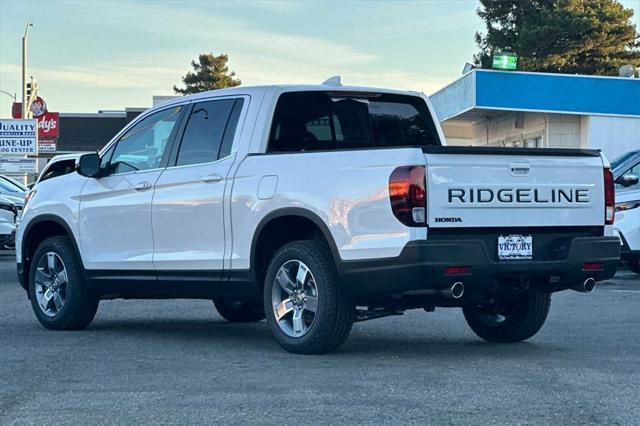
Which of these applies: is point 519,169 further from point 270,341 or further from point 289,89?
point 270,341

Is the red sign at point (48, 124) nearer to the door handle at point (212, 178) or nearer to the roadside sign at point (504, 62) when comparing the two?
the roadside sign at point (504, 62)

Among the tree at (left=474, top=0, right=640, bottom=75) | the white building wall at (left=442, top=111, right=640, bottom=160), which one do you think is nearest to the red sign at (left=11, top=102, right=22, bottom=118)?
the tree at (left=474, top=0, right=640, bottom=75)

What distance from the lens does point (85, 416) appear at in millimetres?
5902

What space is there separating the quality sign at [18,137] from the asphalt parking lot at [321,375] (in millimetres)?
29516

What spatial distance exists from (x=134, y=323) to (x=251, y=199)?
9.81 feet

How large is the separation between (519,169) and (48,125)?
5021 cm

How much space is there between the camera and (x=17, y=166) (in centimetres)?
3938

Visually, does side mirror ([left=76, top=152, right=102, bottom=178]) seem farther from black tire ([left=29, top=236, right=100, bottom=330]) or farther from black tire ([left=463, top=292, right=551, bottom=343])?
black tire ([left=463, top=292, right=551, bottom=343])

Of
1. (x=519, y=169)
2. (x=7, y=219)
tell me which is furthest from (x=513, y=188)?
(x=7, y=219)

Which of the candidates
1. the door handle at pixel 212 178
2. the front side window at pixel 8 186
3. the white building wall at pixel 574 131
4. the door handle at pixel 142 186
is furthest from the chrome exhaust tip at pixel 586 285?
the white building wall at pixel 574 131

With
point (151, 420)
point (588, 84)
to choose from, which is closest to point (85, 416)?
point (151, 420)

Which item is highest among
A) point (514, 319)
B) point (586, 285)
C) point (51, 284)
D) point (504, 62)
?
point (504, 62)

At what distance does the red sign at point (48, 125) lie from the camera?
182ft

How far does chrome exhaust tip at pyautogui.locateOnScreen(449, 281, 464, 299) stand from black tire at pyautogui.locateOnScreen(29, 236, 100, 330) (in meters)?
3.82
